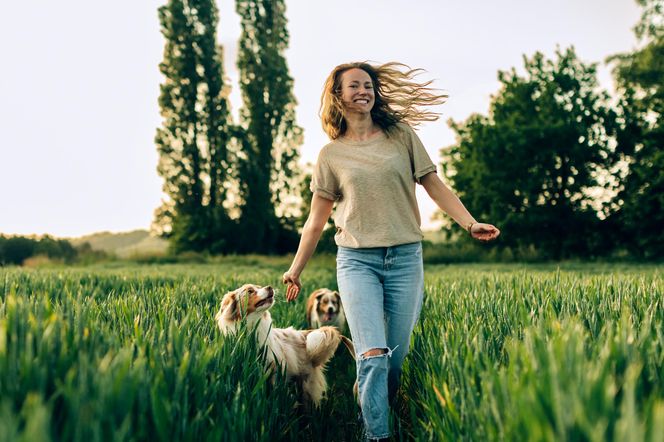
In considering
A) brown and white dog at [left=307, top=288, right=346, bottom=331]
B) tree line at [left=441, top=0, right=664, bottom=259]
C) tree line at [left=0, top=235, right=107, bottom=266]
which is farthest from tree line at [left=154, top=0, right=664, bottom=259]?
brown and white dog at [left=307, top=288, right=346, bottom=331]

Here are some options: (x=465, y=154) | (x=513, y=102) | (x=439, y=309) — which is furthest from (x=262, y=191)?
(x=439, y=309)

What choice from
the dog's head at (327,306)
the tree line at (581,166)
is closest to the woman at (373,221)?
the dog's head at (327,306)

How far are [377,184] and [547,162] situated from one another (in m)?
32.1

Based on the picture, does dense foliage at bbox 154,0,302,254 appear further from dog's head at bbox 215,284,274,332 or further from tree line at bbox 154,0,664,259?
dog's head at bbox 215,284,274,332

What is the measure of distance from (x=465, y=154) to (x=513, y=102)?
4.63 meters

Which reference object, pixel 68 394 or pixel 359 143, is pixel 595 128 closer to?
pixel 359 143

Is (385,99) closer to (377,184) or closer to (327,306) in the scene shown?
(377,184)

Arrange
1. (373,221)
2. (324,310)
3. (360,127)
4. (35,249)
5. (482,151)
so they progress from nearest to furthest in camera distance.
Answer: (373,221) < (360,127) < (324,310) < (35,249) < (482,151)

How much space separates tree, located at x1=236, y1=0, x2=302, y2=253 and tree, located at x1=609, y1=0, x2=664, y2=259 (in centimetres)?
2137

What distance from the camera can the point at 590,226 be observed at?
106ft

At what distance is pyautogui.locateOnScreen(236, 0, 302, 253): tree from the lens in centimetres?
3766

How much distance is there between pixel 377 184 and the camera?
3.66 metres

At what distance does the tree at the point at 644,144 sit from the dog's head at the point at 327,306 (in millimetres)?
28267

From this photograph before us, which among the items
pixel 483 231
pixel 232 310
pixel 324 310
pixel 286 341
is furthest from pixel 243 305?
pixel 324 310
